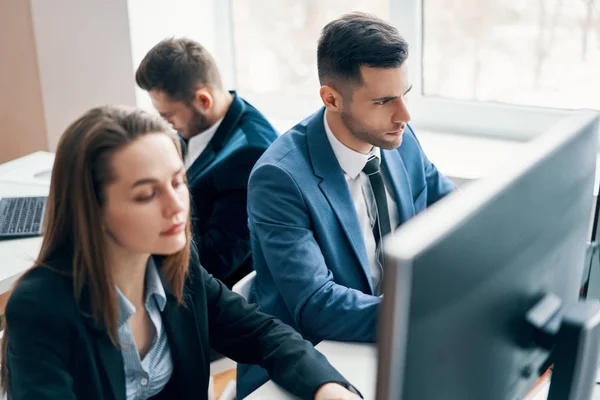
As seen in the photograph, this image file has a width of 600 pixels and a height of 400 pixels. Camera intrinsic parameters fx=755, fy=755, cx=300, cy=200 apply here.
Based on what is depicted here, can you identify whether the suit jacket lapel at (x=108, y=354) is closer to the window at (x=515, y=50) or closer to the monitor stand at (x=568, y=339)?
the monitor stand at (x=568, y=339)

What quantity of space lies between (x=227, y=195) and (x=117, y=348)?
89 cm

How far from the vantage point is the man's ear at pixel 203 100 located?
218 centimetres

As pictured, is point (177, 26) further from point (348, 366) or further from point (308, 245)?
point (348, 366)

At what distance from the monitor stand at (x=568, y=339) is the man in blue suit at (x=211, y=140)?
1.24 m

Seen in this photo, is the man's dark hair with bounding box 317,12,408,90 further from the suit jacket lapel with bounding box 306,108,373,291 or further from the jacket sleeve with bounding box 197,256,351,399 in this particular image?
the jacket sleeve with bounding box 197,256,351,399

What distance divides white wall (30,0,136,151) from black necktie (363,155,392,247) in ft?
4.70

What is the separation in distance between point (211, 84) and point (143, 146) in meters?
1.00

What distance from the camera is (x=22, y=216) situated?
7.25 ft

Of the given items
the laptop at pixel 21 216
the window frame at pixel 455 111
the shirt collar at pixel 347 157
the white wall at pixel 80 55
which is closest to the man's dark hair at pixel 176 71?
the laptop at pixel 21 216

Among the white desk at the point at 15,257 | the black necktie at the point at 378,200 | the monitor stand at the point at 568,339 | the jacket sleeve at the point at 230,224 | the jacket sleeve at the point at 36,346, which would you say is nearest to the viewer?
the monitor stand at the point at 568,339

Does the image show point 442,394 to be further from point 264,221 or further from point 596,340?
point 264,221

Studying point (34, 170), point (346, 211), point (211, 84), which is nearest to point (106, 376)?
point (346, 211)

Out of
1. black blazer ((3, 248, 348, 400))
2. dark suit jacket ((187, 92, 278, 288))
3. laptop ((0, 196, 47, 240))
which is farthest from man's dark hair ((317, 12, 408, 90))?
laptop ((0, 196, 47, 240))

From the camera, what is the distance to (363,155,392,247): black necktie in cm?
174
